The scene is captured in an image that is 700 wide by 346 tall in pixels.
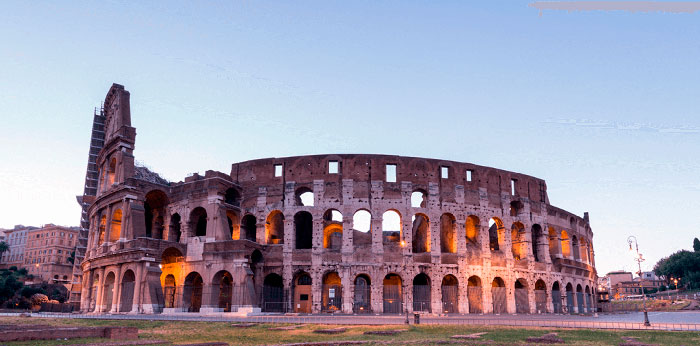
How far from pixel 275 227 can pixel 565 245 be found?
24.7 m

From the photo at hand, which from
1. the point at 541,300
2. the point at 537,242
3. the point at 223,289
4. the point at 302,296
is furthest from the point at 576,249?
the point at 223,289

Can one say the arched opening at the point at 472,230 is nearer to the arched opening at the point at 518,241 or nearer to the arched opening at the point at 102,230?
the arched opening at the point at 518,241

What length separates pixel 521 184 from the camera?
40.5m

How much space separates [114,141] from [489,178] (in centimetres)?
2803

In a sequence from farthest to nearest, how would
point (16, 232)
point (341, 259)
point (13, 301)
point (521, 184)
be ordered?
point (16, 232)
point (13, 301)
point (521, 184)
point (341, 259)

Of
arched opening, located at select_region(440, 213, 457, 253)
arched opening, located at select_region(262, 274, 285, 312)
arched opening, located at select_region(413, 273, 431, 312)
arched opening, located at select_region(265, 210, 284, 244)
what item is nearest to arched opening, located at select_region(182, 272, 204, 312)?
arched opening, located at select_region(262, 274, 285, 312)

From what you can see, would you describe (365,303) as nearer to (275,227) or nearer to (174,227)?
(275,227)

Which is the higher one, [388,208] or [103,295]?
[388,208]

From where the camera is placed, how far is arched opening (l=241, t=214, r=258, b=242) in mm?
36875

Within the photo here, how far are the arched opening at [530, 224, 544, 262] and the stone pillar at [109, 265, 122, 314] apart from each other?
1161 inches

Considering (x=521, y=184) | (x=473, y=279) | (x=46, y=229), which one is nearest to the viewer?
(x=473, y=279)

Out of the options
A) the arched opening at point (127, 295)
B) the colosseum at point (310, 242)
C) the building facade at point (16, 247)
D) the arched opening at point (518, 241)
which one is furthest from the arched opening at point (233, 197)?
the building facade at point (16, 247)

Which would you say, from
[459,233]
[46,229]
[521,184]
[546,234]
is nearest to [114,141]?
[459,233]

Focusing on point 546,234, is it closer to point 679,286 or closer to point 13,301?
point 13,301
